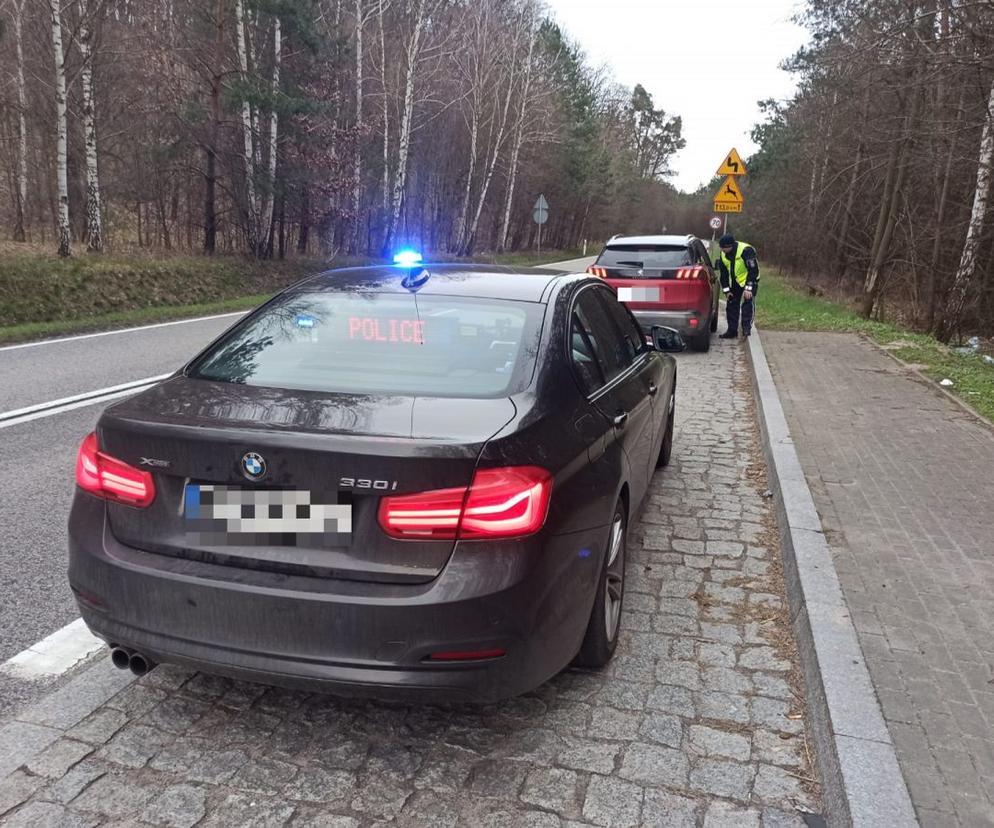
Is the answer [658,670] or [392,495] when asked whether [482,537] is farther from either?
[658,670]

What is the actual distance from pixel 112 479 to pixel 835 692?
2679 mm

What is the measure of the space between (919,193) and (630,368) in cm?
1730

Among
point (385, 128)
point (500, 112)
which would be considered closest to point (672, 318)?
point (385, 128)

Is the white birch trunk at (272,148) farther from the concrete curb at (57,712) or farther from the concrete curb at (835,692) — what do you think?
the concrete curb at (57,712)

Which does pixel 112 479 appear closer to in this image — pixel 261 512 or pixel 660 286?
pixel 261 512

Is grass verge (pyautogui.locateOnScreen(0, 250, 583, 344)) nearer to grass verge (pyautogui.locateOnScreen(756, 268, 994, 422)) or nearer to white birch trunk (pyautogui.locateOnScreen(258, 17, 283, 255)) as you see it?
white birch trunk (pyautogui.locateOnScreen(258, 17, 283, 255))

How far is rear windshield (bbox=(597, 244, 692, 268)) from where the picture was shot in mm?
11375

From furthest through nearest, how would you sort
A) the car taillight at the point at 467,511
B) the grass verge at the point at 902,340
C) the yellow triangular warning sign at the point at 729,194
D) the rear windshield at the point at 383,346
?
the yellow triangular warning sign at the point at 729,194
the grass verge at the point at 902,340
the rear windshield at the point at 383,346
the car taillight at the point at 467,511

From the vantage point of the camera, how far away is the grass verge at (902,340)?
9109 millimetres

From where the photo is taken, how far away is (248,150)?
21375 millimetres

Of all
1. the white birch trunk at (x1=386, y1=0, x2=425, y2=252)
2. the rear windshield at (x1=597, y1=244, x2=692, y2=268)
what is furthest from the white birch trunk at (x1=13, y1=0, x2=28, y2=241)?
the rear windshield at (x1=597, y1=244, x2=692, y2=268)

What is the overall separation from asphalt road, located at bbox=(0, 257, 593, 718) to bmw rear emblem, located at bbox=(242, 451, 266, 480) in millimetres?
1410

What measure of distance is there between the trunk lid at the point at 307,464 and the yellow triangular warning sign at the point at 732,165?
1606 cm

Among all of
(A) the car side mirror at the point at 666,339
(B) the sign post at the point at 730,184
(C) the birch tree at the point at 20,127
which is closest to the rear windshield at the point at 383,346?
(A) the car side mirror at the point at 666,339
